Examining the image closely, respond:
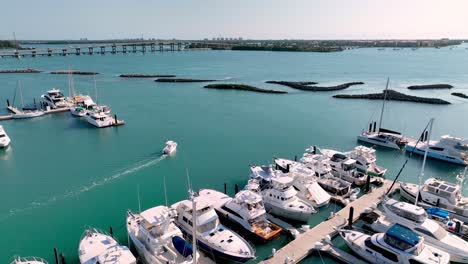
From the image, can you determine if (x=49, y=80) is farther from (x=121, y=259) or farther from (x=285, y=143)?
(x=121, y=259)

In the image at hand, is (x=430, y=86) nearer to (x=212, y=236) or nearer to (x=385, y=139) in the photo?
(x=385, y=139)

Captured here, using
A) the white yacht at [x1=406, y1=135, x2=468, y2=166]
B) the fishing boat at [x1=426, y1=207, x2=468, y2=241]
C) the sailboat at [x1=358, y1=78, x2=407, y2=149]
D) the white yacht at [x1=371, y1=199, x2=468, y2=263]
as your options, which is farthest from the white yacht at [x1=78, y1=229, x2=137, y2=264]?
the sailboat at [x1=358, y1=78, x2=407, y2=149]

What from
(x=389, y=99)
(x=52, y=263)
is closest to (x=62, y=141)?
(x=52, y=263)

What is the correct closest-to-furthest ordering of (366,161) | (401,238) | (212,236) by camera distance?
(401,238)
(212,236)
(366,161)

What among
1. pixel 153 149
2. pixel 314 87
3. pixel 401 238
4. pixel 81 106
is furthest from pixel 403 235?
pixel 314 87

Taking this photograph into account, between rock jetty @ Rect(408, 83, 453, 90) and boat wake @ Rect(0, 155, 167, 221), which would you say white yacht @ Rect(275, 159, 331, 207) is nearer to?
boat wake @ Rect(0, 155, 167, 221)

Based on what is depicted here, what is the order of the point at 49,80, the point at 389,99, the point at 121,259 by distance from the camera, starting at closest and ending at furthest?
1. the point at 121,259
2. the point at 389,99
3. the point at 49,80

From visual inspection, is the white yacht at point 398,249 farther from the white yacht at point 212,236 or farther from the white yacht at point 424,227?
the white yacht at point 212,236
